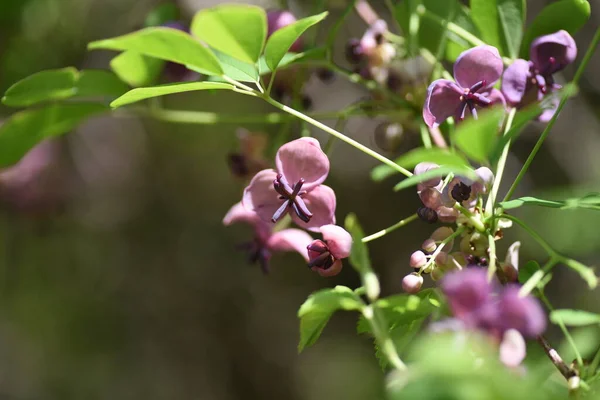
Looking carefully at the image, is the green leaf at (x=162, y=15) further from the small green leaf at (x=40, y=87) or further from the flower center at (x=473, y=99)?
the flower center at (x=473, y=99)

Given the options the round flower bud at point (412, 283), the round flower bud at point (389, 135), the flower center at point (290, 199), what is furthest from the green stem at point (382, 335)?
the round flower bud at point (389, 135)

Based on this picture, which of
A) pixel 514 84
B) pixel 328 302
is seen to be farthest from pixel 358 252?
pixel 514 84

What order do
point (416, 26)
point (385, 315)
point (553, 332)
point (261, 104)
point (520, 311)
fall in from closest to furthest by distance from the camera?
point (520, 311)
point (385, 315)
point (416, 26)
point (553, 332)
point (261, 104)

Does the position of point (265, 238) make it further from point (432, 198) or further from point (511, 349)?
point (511, 349)

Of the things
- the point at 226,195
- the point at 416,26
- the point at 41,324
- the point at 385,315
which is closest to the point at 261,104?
the point at 226,195

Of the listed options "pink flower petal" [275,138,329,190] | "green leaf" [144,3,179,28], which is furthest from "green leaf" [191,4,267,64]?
"green leaf" [144,3,179,28]

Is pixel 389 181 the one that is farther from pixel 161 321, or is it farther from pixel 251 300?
pixel 161 321
